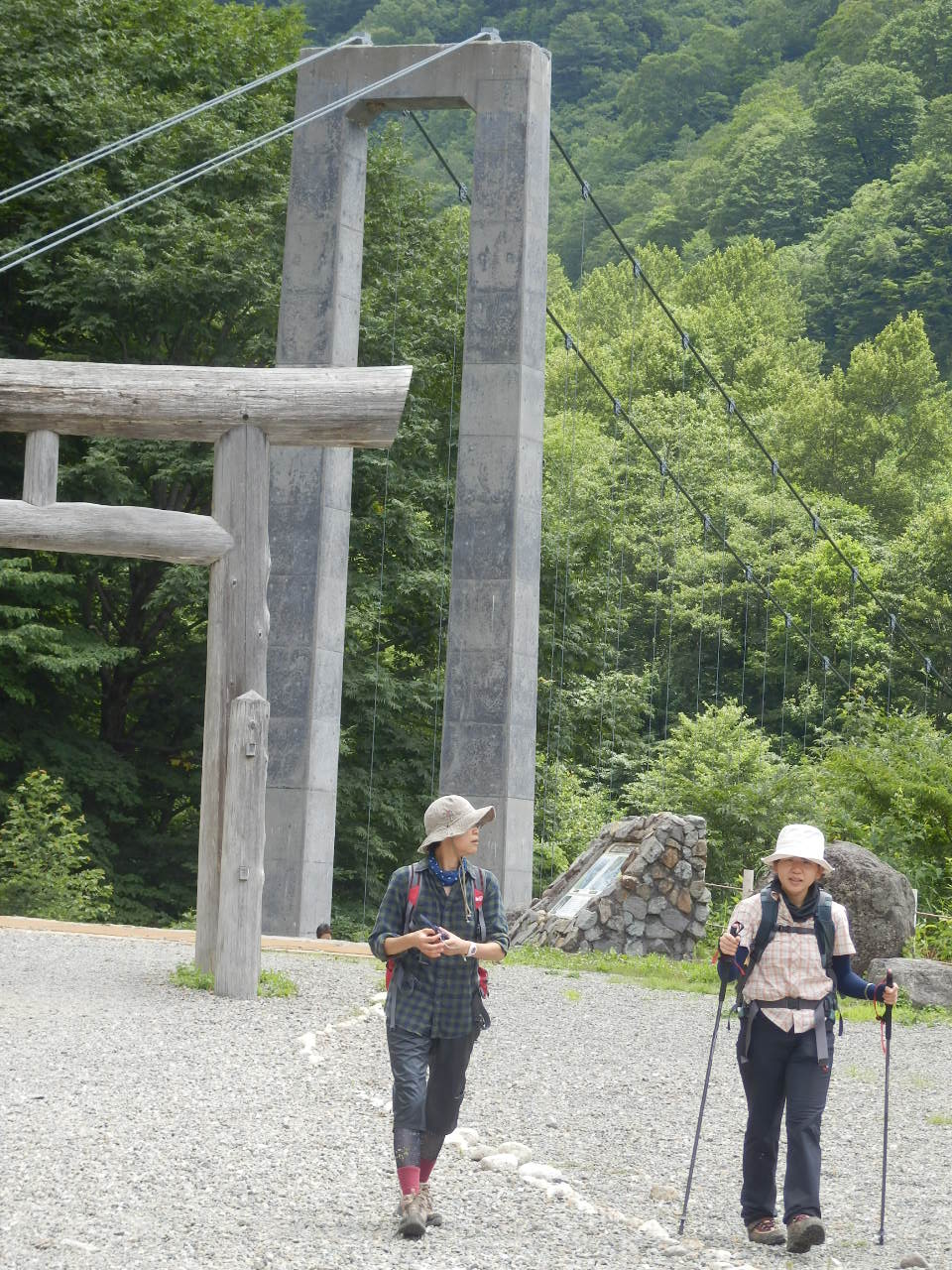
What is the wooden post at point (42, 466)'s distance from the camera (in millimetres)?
9047

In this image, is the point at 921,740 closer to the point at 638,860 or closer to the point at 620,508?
the point at 638,860

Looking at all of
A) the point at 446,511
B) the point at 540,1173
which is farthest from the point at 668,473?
the point at 540,1173

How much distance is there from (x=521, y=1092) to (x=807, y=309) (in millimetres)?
44991

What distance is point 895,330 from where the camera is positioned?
1686 inches

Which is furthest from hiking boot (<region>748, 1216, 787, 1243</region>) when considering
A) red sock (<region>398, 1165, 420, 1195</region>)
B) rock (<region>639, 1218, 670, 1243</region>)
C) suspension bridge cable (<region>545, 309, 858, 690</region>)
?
suspension bridge cable (<region>545, 309, 858, 690</region>)

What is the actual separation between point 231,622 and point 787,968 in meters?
5.01

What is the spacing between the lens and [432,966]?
4586 millimetres

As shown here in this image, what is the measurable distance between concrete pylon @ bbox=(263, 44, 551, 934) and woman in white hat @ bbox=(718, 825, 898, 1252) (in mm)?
8608

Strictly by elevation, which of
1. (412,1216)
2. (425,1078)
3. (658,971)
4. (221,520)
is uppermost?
(221,520)

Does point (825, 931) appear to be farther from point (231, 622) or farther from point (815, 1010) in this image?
point (231, 622)

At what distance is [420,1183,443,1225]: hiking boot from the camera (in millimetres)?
4488

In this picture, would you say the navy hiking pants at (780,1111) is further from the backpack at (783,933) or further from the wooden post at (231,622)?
the wooden post at (231,622)

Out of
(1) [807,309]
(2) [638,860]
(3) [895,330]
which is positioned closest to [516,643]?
(2) [638,860]

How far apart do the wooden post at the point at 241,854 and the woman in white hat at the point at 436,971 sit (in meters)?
4.43
